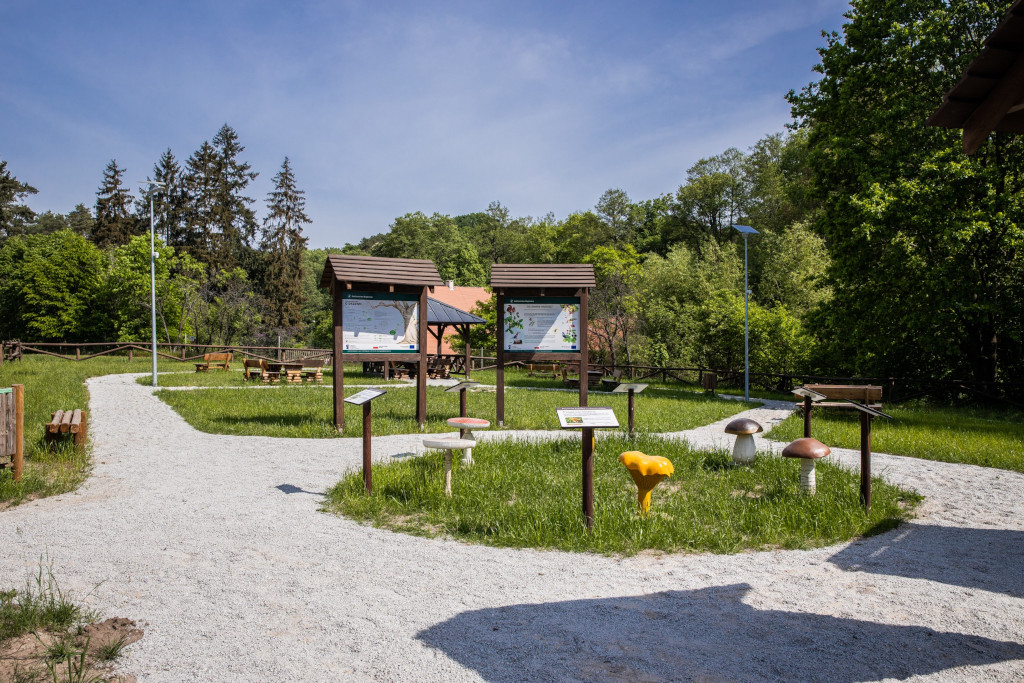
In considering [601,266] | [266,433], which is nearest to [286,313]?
[601,266]

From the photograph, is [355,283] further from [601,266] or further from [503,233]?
[503,233]

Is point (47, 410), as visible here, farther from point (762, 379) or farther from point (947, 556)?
point (762, 379)

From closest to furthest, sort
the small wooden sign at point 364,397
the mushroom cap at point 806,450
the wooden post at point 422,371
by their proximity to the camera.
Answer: the mushroom cap at point 806,450 → the small wooden sign at point 364,397 → the wooden post at point 422,371

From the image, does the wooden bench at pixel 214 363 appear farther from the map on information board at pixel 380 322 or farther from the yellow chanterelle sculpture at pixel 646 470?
the yellow chanterelle sculpture at pixel 646 470

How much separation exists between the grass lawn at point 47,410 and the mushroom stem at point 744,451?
8.46 meters

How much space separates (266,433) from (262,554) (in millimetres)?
7226

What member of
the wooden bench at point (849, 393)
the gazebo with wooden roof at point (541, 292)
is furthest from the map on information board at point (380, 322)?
the wooden bench at point (849, 393)

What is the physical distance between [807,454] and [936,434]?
7.34 metres

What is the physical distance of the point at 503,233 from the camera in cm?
6769

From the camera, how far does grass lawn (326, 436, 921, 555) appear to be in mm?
6000

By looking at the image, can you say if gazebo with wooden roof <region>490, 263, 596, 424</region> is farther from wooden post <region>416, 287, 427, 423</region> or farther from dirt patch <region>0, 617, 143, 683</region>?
dirt patch <region>0, 617, 143, 683</region>

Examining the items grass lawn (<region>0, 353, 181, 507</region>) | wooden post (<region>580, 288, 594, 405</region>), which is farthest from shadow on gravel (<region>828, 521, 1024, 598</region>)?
grass lawn (<region>0, 353, 181, 507</region>)

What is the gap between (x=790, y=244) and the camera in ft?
120

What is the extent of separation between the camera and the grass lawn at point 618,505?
19.7ft
